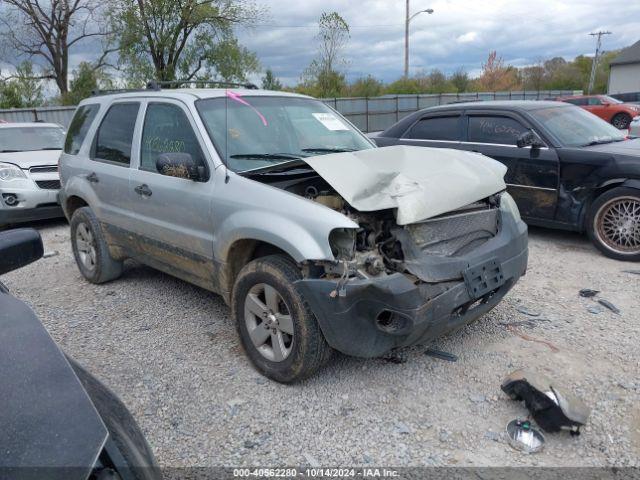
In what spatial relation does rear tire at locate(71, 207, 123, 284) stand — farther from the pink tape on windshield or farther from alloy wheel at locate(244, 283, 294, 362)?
alloy wheel at locate(244, 283, 294, 362)

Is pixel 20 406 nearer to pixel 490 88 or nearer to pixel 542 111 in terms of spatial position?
pixel 542 111

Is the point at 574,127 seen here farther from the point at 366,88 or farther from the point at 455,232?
the point at 366,88

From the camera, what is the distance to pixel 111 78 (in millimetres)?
28234

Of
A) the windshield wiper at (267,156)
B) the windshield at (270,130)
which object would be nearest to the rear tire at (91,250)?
the windshield at (270,130)

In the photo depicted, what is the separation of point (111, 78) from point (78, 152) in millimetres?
26122

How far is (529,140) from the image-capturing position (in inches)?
234

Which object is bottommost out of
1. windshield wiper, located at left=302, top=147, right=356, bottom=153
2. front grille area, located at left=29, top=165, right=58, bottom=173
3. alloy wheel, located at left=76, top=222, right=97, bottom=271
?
alloy wheel, located at left=76, top=222, right=97, bottom=271

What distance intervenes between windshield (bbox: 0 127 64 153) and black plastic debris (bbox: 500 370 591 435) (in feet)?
29.4

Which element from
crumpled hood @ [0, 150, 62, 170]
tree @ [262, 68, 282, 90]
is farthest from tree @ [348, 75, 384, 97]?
crumpled hood @ [0, 150, 62, 170]

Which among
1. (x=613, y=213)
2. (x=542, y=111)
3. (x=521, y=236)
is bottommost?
(x=613, y=213)

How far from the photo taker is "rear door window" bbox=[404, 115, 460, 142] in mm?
7035

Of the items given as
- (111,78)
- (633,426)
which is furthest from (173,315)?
(111,78)

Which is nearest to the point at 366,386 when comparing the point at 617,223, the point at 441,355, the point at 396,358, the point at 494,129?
the point at 396,358

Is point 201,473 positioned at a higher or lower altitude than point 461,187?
lower
